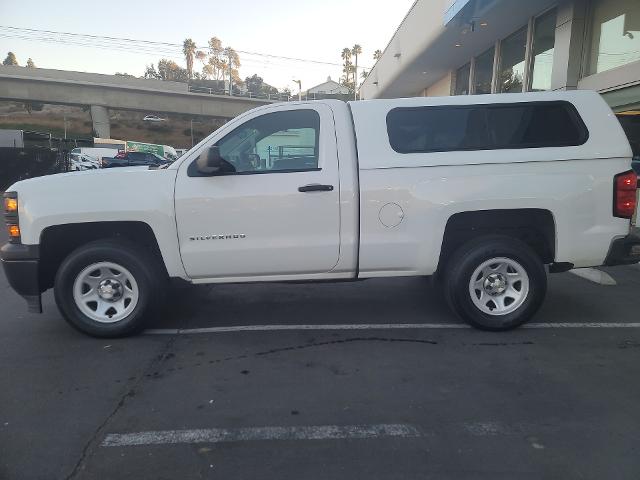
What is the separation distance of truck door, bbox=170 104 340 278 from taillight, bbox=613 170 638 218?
8.26 feet

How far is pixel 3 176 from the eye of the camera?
20781mm

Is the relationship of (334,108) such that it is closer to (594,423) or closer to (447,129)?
(447,129)

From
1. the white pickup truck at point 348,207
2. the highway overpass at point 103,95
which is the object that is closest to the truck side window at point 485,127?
the white pickup truck at point 348,207

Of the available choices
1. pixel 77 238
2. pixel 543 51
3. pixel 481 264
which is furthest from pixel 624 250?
pixel 543 51

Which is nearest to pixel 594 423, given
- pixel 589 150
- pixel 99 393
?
pixel 589 150

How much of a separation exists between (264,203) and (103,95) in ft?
173

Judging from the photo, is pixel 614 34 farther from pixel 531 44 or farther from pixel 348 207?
pixel 348 207

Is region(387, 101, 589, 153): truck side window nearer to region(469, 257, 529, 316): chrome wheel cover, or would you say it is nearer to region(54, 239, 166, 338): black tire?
region(469, 257, 529, 316): chrome wheel cover

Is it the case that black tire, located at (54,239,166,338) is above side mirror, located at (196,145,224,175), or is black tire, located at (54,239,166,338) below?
below

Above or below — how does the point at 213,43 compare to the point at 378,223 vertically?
above

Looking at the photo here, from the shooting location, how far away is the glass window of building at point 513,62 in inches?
548

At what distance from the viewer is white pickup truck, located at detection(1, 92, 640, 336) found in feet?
14.6

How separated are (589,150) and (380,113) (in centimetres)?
191

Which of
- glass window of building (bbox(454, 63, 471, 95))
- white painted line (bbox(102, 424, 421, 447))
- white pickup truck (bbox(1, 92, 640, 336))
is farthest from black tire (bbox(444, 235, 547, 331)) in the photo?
glass window of building (bbox(454, 63, 471, 95))
